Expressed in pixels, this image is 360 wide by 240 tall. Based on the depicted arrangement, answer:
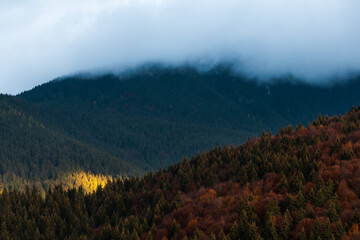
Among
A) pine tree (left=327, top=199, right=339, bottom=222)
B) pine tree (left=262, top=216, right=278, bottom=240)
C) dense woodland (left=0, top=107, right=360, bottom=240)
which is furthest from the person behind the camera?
dense woodland (left=0, top=107, right=360, bottom=240)

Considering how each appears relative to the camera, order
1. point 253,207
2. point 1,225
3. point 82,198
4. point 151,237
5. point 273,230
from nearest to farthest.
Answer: point 273,230 → point 253,207 → point 151,237 → point 1,225 → point 82,198

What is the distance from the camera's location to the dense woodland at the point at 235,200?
204ft

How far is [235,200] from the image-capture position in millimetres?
78875

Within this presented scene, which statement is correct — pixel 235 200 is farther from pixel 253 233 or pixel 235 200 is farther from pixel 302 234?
pixel 302 234

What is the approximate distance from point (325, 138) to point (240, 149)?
2491 cm

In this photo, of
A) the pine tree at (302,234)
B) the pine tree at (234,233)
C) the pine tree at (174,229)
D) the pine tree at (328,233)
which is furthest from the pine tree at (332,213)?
the pine tree at (174,229)

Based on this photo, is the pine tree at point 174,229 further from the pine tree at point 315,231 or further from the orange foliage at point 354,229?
the orange foliage at point 354,229

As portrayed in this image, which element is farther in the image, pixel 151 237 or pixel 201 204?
pixel 201 204

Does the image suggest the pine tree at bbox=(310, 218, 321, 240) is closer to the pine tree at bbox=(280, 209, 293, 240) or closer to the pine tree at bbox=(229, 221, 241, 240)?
the pine tree at bbox=(280, 209, 293, 240)

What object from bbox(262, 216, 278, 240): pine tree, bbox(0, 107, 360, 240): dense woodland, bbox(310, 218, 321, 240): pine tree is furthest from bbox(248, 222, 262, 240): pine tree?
bbox(310, 218, 321, 240): pine tree

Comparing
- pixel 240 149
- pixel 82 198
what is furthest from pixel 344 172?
pixel 82 198

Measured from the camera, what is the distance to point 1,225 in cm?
12156

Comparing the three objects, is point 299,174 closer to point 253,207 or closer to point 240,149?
point 253,207

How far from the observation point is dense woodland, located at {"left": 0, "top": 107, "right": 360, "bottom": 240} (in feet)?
204
